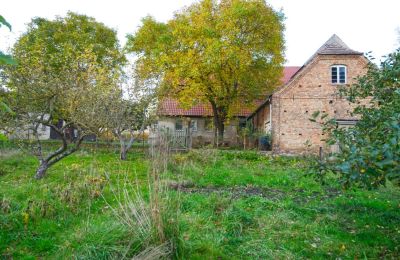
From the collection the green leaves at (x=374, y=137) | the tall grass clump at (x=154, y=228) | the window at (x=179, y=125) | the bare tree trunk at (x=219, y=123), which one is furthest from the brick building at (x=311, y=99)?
the tall grass clump at (x=154, y=228)

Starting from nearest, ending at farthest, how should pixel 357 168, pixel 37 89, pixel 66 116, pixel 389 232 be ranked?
1. pixel 357 168
2. pixel 389 232
3. pixel 37 89
4. pixel 66 116

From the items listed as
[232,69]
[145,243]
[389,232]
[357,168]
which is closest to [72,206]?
[145,243]

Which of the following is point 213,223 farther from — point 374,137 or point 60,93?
point 60,93

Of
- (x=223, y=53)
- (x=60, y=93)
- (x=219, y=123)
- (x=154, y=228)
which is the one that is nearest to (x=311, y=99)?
(x=223, y=53)

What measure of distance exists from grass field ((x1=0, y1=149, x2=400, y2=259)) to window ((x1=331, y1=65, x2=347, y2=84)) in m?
14.0

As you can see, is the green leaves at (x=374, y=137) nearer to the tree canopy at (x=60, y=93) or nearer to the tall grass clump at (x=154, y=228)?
the tall grass clump at (x=154, y=228)

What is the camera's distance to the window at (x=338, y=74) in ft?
71.6

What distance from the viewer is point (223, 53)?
22.4 metres

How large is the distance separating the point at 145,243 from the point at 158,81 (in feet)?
49.3

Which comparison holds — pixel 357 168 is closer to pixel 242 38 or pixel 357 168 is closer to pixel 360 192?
pixel 360 192

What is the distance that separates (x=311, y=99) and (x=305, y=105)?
54 cm

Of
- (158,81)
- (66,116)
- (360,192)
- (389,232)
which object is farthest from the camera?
(158,81)

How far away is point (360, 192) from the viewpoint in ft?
29.6

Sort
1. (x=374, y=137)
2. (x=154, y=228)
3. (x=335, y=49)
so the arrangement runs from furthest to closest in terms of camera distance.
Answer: (x=335, y=49) → (x=374, y=137) → (x=154, y=228)
